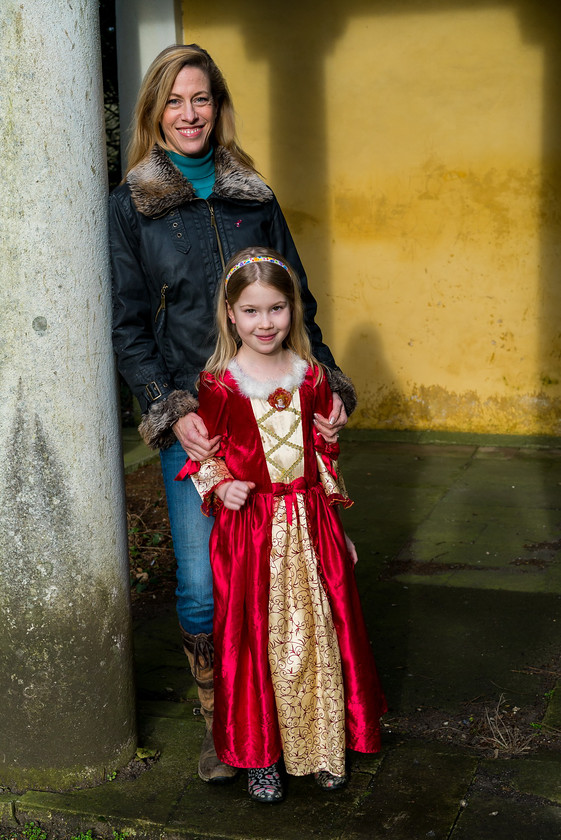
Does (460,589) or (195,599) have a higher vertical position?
(195,599)

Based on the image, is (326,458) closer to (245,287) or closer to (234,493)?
(234,493)

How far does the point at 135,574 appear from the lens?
A: 528cm

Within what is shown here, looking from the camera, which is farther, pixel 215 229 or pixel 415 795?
pixel 215 229

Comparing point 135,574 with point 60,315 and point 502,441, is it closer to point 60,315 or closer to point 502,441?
point 60,315

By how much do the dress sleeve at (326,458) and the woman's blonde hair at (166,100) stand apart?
2.52ft

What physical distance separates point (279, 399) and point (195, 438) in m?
0.27

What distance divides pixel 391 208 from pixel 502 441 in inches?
72.2

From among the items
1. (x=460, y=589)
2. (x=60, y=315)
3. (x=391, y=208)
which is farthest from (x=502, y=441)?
(x=60, y=315)

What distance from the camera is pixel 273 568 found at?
121 inches

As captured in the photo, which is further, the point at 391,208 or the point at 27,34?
the point at 391,208

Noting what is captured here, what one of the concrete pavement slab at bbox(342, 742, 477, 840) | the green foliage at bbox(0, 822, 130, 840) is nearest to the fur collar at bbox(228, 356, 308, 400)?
the concrete pavement slab at bbox(342, 742, 477, 840)

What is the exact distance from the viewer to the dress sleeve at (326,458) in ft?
10.5

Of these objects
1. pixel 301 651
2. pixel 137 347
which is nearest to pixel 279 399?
pixel 137 347

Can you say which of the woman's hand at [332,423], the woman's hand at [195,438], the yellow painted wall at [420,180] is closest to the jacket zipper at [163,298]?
the woman's hand at [195,438]
